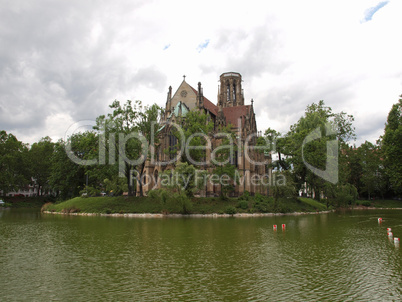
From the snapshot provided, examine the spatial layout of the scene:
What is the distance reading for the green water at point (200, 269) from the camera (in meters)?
7.46

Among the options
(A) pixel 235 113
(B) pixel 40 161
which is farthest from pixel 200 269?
(B) pixel 40 161

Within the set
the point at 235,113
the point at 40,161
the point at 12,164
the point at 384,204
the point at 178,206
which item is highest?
the point at 235,113

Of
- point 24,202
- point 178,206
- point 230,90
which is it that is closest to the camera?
point 178,206

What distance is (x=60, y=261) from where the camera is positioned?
1088 centimetres

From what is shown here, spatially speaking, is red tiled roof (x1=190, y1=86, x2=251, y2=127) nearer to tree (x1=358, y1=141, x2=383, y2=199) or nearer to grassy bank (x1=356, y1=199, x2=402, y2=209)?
grassy bank (x1=356, y1=199, x2=402, y2=209)

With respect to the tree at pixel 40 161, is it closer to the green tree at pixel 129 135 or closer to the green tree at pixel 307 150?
the green tree at pixel 129 135

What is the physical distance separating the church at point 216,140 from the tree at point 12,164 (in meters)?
28.8

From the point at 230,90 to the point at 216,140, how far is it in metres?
25.8

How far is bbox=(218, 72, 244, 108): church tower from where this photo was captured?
69.5 m

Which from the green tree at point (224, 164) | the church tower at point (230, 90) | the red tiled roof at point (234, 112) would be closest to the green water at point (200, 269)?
the green tree at point (224, 164)

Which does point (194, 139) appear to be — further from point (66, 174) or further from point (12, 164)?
point (12, 164)

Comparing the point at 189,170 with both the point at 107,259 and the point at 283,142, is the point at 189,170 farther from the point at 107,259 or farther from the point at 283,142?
the point at 107,259

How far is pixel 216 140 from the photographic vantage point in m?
47.9

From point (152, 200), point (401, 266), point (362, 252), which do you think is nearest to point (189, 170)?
point (152, 200)
